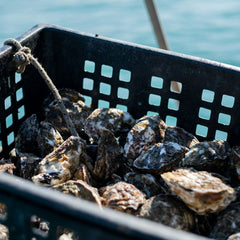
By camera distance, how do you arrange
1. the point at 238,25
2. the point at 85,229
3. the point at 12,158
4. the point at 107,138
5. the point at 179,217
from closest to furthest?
the point at 85,229, the point at 179,217, the point at 107,138, the point at 12,158, the point at 238,25

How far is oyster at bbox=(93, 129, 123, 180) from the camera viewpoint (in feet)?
3.50

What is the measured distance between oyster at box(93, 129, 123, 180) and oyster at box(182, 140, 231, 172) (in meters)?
0.17

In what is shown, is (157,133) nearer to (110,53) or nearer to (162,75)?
(162,75)

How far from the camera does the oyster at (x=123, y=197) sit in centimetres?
93

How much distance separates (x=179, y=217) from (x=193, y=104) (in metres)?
0.39

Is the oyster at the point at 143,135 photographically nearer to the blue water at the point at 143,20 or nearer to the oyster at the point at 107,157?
the oyster at the point at 107,157

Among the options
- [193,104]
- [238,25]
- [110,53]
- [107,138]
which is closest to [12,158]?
[107,138]

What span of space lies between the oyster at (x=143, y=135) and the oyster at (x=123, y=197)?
0.14 m

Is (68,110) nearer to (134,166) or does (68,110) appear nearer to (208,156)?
(134,166)

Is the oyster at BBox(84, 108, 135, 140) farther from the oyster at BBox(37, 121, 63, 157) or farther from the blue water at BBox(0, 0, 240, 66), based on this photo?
the blue water at BBox(0, 0, 240, 66)

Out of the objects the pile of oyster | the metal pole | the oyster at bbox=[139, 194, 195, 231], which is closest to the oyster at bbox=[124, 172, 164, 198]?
the pile of oyster

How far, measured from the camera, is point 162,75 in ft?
3.88

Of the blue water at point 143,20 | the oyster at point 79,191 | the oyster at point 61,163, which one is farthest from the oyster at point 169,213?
the blue water at point 143,20

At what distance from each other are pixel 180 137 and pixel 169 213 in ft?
1.15
